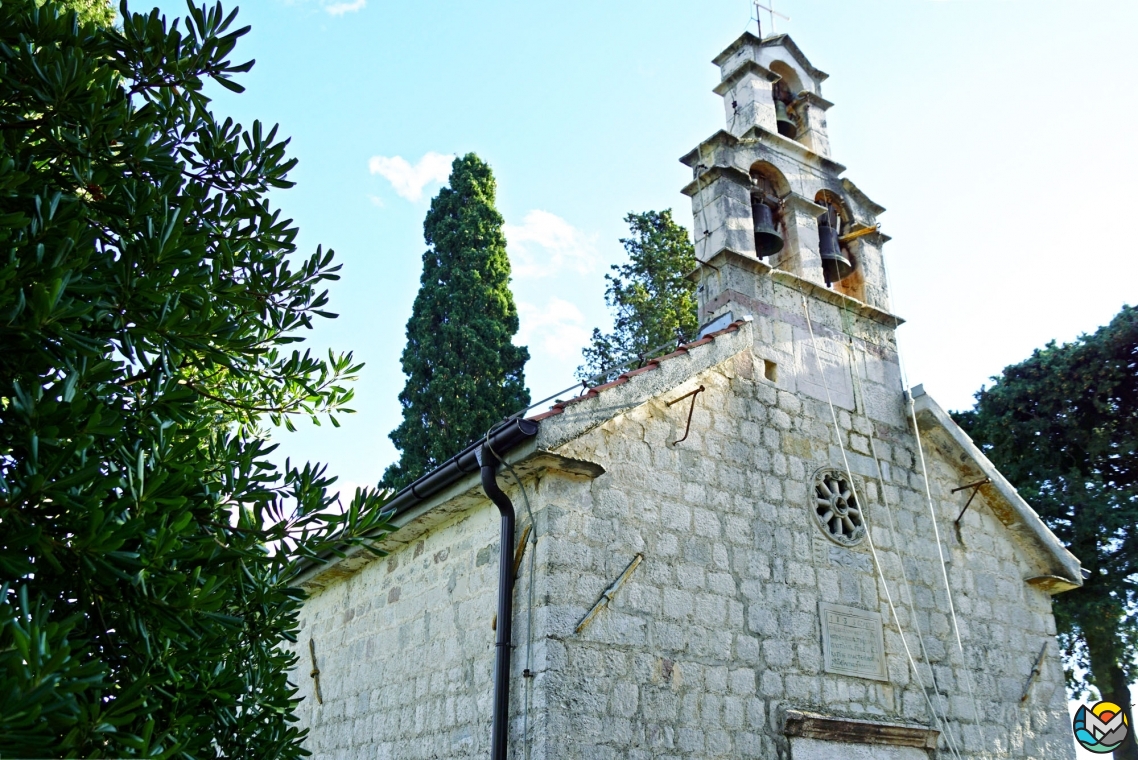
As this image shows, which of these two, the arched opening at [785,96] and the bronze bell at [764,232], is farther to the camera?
the arched opening at [785,96]

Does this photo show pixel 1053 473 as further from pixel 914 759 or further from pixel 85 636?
pixel 85 636

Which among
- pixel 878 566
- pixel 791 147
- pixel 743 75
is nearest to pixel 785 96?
pixel 743 75

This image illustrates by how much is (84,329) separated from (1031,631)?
25.7 ft

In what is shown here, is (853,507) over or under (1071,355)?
under

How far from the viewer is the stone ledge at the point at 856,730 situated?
237 inches

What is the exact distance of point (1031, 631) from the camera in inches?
309

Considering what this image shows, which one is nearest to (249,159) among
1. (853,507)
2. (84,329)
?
(84,329)

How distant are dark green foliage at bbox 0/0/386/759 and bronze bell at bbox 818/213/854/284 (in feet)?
19.9

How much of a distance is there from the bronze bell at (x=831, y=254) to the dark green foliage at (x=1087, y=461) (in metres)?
9.08

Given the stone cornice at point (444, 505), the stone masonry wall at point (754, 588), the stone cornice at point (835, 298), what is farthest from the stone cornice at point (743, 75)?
Result: the stone cornice at point (444, 505)

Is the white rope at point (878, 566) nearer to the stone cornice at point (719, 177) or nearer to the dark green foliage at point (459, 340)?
the stone cornice at point (719, 177)

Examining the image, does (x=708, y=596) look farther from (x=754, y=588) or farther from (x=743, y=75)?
(x=743, y=75)

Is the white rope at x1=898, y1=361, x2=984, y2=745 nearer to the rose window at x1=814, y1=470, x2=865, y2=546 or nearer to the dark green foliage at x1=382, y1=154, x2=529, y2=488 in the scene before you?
the rose window at x1=814, y1=470, x2=865, y2=546

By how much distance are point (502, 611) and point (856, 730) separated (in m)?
2.69
